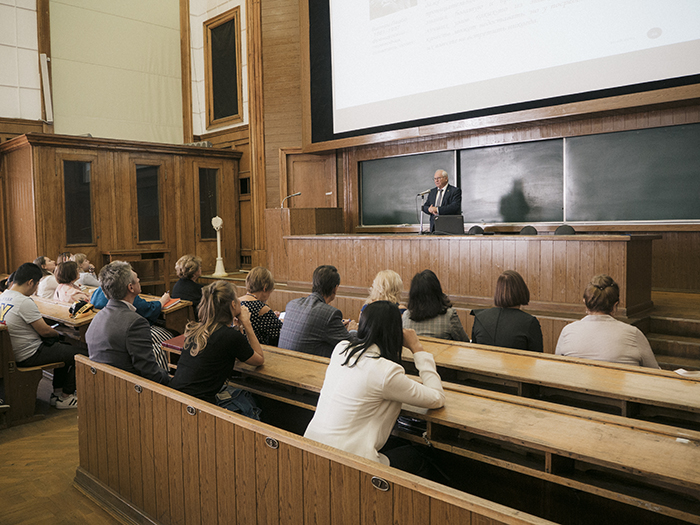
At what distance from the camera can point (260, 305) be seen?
134 inches

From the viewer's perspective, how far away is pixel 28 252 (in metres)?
7.92

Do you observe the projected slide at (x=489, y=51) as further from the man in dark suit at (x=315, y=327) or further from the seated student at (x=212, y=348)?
the seated student at (x=212, y=348)

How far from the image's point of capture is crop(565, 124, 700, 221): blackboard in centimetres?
559

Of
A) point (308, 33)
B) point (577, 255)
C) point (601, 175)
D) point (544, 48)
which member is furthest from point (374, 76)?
point (577, 255)

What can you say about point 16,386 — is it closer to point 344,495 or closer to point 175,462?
point 175,462

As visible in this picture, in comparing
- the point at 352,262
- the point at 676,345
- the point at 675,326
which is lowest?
the point at 676,345

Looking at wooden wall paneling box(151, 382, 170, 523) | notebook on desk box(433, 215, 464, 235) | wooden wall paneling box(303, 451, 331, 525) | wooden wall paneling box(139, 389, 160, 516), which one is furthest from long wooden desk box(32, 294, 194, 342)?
wooden wall paneling box(303, 451, 331, 525)

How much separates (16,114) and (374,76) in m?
5.69

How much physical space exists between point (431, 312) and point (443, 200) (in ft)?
11.1

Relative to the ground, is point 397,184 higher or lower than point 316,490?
higher

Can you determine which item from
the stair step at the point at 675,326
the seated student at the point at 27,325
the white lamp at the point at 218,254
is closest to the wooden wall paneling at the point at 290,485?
the seated student at the point at 27,325

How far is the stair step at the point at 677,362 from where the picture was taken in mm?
3979

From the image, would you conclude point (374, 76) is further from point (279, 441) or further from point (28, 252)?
point (279, 441)

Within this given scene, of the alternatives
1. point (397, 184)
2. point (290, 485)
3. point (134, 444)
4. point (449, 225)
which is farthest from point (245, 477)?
point (397, 184)
